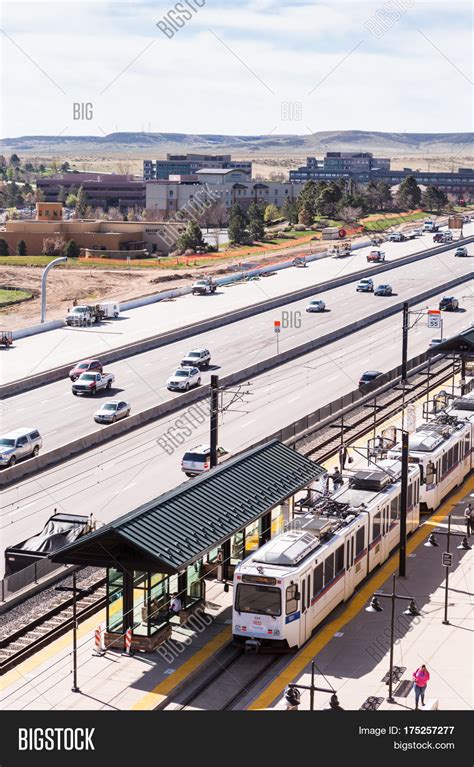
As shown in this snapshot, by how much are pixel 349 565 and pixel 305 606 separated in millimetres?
3473

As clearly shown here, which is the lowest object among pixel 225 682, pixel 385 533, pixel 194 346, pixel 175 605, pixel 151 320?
pixel 194 346

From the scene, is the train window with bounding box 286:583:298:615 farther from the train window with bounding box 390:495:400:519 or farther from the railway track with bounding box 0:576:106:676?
the train window with bounding box 390:495:400:519

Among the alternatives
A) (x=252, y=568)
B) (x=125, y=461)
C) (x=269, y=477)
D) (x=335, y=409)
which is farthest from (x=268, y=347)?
(x=252, y=568)

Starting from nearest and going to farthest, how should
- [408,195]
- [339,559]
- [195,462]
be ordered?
[339,559]
[195,462]
[408,195]

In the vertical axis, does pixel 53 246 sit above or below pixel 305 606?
below

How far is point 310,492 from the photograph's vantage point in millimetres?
36469

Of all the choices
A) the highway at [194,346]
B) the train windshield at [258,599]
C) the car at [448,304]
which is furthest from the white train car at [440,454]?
the car at [448,304]

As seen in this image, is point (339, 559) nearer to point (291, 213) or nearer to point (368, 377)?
point (368, 377)

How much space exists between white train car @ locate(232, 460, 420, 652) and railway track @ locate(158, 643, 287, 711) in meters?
0.38

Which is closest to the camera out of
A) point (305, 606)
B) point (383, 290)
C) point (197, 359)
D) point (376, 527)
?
point (305, 606)

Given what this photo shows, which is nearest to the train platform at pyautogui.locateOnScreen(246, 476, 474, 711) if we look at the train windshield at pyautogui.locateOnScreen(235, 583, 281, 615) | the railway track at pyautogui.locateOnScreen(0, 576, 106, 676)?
the train windshield at pyautogui.locateOnScreen(235, 583, 281, 615)

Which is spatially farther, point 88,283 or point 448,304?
point 88,283

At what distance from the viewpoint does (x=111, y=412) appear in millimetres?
56844

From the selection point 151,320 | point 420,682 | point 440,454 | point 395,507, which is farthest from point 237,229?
point 420,682
